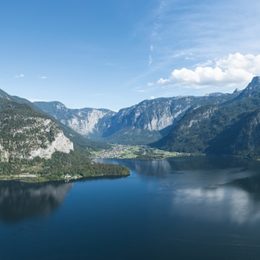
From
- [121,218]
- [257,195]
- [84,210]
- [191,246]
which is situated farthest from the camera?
[257,195]

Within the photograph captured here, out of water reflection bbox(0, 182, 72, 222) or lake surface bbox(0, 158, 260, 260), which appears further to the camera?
water reflection bbox(0, 182, 72, 222)

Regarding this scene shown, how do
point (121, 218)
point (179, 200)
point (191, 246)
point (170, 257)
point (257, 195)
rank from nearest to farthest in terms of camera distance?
point (170, 257) → point (191, 246) → point (121, 218) → point (179, 200) → point (257, 195)

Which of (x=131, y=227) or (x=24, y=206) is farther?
(x=24, y=206)

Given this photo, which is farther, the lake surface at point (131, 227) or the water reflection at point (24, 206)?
the water reflection at point (24, 206)

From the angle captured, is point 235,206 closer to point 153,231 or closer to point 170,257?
point 153,231

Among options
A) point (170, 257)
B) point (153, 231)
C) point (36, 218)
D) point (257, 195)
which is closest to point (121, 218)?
point (153, 231)

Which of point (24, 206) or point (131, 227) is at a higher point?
point (24, 206)

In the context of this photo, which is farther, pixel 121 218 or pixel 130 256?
pixel 121 218

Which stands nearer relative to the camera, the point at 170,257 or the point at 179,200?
the point at 170,257

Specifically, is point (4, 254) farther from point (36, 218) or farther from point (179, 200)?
point (179, 200)
